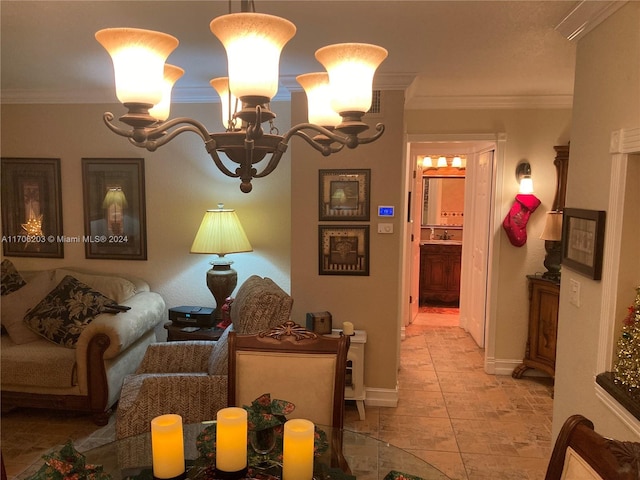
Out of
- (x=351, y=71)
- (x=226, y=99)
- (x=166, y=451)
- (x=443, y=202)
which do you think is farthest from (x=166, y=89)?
(x=443, y=202)

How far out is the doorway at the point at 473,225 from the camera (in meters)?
4.22

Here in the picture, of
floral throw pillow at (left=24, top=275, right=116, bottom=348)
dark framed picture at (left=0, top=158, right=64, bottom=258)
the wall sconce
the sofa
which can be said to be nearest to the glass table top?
the sofa

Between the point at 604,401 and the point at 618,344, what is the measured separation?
0.27 metres

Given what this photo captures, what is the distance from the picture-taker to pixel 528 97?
3.96 meters

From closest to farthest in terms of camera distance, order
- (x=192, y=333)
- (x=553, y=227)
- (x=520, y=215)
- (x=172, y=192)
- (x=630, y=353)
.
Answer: (x=630, y=353)
(x=192, y=333)
(x=553, y=227)
(x=520, y=215)
(x=172, y=192)

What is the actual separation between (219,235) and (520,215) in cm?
259

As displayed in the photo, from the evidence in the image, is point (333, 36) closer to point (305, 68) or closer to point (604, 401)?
point (305, 68)

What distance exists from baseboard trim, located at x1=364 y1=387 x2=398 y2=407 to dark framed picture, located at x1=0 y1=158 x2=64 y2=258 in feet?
10.1

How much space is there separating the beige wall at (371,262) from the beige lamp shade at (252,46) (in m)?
2.21

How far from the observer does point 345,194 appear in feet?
11.4

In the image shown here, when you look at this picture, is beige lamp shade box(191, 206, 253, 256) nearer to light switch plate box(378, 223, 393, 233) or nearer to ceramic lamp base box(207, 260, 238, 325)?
ceramic lamp base box(207, 260, 238, 325)

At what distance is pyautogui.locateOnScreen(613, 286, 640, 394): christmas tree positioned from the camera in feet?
5.86

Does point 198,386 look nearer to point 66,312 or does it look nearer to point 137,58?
point 66,312

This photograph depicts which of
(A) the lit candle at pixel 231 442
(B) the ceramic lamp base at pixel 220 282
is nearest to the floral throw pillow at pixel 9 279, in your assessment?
(B) the ceramic lamp base at pixel 220 282
